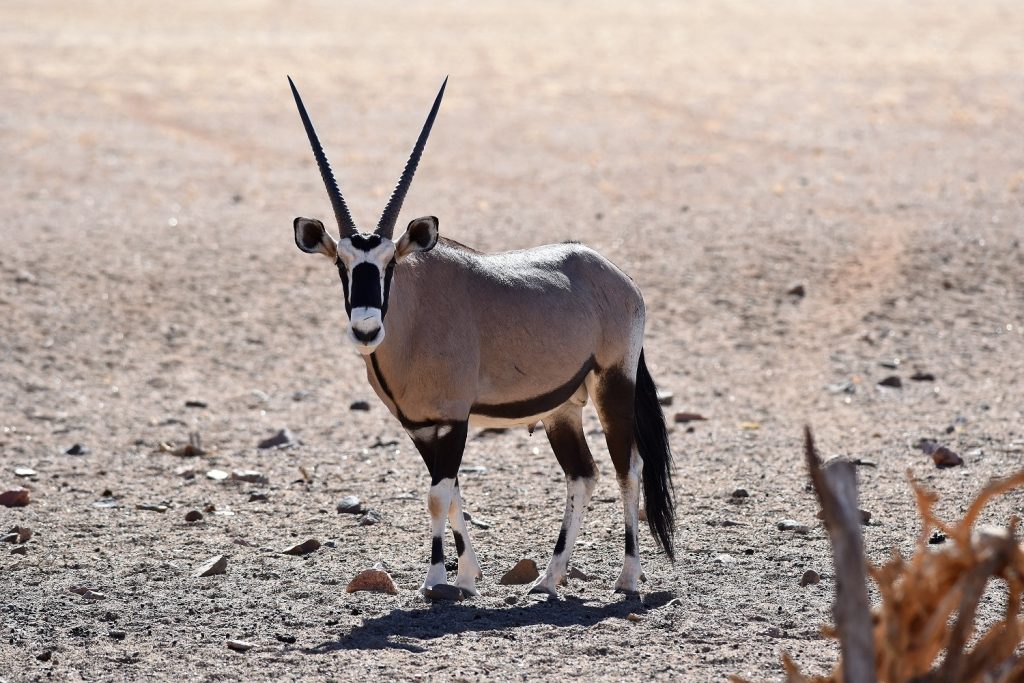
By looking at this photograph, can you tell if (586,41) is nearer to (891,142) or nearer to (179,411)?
(891,142)

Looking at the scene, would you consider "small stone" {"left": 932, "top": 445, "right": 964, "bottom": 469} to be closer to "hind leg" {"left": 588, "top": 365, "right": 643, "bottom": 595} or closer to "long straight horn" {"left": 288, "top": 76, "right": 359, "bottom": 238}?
"hind leg" {"left": 588, "top": 365, "right": 643, "bottom": 595}

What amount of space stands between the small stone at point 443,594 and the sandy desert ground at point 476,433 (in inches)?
4.1

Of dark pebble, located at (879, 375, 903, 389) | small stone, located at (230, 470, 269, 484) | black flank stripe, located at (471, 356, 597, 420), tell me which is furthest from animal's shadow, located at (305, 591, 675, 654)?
dark pebble, located at (879, 375, 903, 389)

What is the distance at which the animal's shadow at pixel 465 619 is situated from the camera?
7.18 metres

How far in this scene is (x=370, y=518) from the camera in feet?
31.5

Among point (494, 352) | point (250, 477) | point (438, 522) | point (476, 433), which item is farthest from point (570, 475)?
point (476, 433)

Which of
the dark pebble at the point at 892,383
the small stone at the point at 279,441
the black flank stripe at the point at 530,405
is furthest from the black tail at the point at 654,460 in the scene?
the dark pebble at the point at 892,383

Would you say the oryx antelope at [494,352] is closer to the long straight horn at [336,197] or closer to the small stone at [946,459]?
→ the long straight horn at [336,197]

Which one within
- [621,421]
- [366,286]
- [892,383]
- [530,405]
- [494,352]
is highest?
[366,286]

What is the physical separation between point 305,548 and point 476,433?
349 centimetres

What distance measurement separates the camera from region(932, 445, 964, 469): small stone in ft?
34.1

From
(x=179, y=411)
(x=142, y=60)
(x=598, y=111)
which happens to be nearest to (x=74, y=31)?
(x=142, y=60)

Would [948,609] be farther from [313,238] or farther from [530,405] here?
[313,238]

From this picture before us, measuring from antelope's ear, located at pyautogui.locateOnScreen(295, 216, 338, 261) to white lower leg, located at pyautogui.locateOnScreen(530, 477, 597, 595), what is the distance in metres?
1.98
